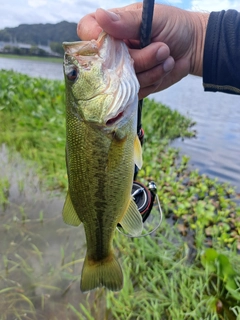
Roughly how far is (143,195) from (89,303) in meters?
1.37

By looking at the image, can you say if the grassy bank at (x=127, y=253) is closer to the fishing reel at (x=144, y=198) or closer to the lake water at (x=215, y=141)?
the fishing reel at (x=144, y=198)

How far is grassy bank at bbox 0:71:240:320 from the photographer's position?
2863 mm

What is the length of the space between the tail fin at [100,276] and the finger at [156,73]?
39.8 inches

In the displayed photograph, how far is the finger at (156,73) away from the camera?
1.79 meters

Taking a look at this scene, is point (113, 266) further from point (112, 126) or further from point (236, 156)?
point (236, 156)

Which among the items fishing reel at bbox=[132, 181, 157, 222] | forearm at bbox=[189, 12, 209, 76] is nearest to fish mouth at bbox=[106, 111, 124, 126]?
fishing reel at bbox=[132, 181, 157, 222]

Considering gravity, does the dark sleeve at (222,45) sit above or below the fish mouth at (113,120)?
above

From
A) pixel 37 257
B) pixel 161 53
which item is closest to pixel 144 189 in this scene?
pixel 161 53

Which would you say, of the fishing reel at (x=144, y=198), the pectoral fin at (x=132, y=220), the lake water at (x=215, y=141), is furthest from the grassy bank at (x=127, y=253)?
the pectoral fin at (x=132, y=220)

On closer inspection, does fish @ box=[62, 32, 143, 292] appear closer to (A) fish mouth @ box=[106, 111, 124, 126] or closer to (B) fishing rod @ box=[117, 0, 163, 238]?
(A) fish mouth @ box=[106, 111, 124, 126]

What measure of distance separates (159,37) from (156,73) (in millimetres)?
295

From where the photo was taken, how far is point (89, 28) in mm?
1807

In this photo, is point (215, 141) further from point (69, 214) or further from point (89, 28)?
point (69, 214)

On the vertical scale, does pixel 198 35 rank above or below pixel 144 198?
above
